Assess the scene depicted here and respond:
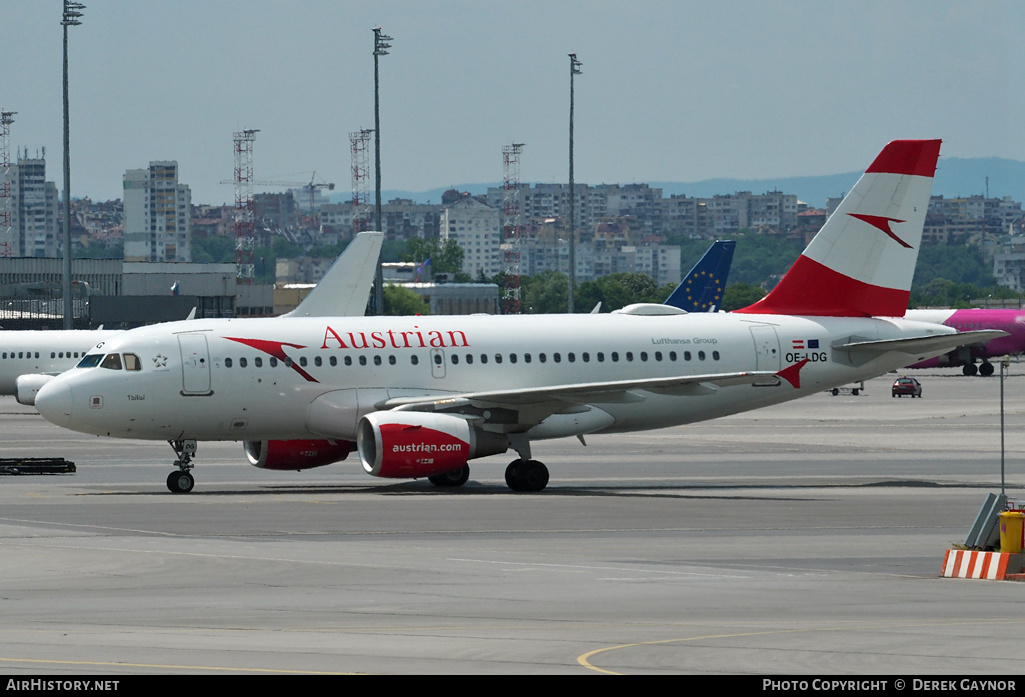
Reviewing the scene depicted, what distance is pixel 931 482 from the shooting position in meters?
40.4

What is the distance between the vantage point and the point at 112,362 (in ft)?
126

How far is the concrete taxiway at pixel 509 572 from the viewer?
15836 millimetres

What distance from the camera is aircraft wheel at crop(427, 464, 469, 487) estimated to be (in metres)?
39.8

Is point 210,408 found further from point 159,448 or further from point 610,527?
point 159,448

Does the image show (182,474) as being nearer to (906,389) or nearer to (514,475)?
(514,475)

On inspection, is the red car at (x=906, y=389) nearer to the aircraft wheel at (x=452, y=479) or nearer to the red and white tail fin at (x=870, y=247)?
the red and white tail fin at (x=870, y=247)

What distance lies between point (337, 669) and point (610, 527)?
1580 cm

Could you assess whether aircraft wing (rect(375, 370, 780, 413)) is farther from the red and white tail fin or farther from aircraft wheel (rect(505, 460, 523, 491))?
the red and white tail fin

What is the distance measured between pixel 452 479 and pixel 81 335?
40290 mm

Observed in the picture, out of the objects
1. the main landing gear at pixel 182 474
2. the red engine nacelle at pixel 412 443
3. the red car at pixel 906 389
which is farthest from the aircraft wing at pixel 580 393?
the red car at pixel 906 389

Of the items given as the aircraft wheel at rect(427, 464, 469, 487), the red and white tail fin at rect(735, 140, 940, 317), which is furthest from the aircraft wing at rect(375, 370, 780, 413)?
the red and white tail fin at rect(735, 140, 940, 317)

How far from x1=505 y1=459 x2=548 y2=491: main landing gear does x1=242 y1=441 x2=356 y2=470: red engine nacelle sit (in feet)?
15.3

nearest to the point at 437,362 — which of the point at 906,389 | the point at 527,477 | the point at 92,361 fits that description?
the point at 527,477

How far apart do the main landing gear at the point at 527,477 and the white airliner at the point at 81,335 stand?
18726 millimetres
